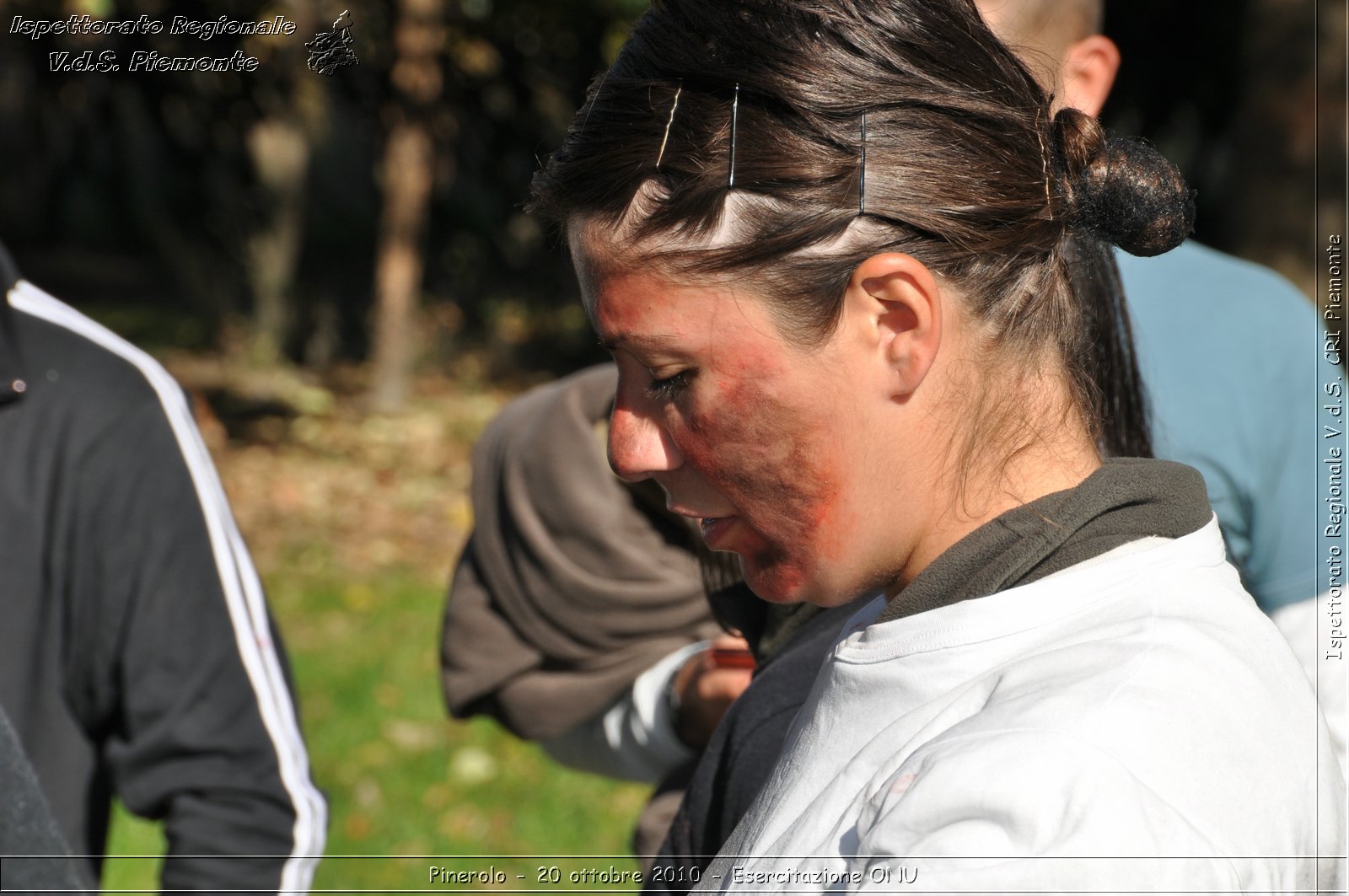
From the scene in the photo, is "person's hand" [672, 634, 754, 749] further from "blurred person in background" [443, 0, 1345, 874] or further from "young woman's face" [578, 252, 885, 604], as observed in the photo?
"young woman's face" [578, 252, 885, 604]

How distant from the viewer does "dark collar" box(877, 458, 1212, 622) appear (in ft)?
3.67

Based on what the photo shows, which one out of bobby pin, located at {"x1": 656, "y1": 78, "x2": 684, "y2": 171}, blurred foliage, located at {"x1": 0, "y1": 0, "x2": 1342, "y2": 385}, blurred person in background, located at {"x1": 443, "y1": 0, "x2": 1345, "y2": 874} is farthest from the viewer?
blurred foliage, located at {"x1": 0, "y1": 0, "x2": 1342, "y2": 385}

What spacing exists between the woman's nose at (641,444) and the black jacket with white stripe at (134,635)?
1050 mm

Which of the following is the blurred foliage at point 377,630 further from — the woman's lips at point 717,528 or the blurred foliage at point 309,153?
the woman's lips at point 717,528

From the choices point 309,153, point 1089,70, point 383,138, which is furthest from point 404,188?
point 1089,70

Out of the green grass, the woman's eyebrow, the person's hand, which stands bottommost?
the green grass

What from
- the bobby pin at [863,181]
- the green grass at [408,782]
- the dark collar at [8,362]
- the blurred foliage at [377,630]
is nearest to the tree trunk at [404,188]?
the blurred foliage at [377,630]

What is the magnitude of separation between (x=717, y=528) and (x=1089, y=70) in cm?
142

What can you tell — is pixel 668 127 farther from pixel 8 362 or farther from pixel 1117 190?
pixel 8 362

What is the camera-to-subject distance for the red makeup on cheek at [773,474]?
3.97ft

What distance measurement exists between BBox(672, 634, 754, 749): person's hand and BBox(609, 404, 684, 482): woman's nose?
0.74 m

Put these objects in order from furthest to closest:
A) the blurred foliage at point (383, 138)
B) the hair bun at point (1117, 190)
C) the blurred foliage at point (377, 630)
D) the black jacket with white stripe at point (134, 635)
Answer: the blurred foliage at point (383, 138), the blurred foliage at point (377, 630), the black jacket with white stripe at point (134, 635), the hair bun at point (1117, 190)

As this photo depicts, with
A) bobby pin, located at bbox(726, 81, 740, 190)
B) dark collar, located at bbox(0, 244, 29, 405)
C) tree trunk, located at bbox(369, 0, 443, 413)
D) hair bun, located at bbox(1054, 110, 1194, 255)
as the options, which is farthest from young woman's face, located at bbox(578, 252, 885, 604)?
tree trunk, located at bbox(369, 0, 443, 413)

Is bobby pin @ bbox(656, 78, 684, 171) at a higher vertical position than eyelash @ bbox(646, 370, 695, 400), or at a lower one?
higher
